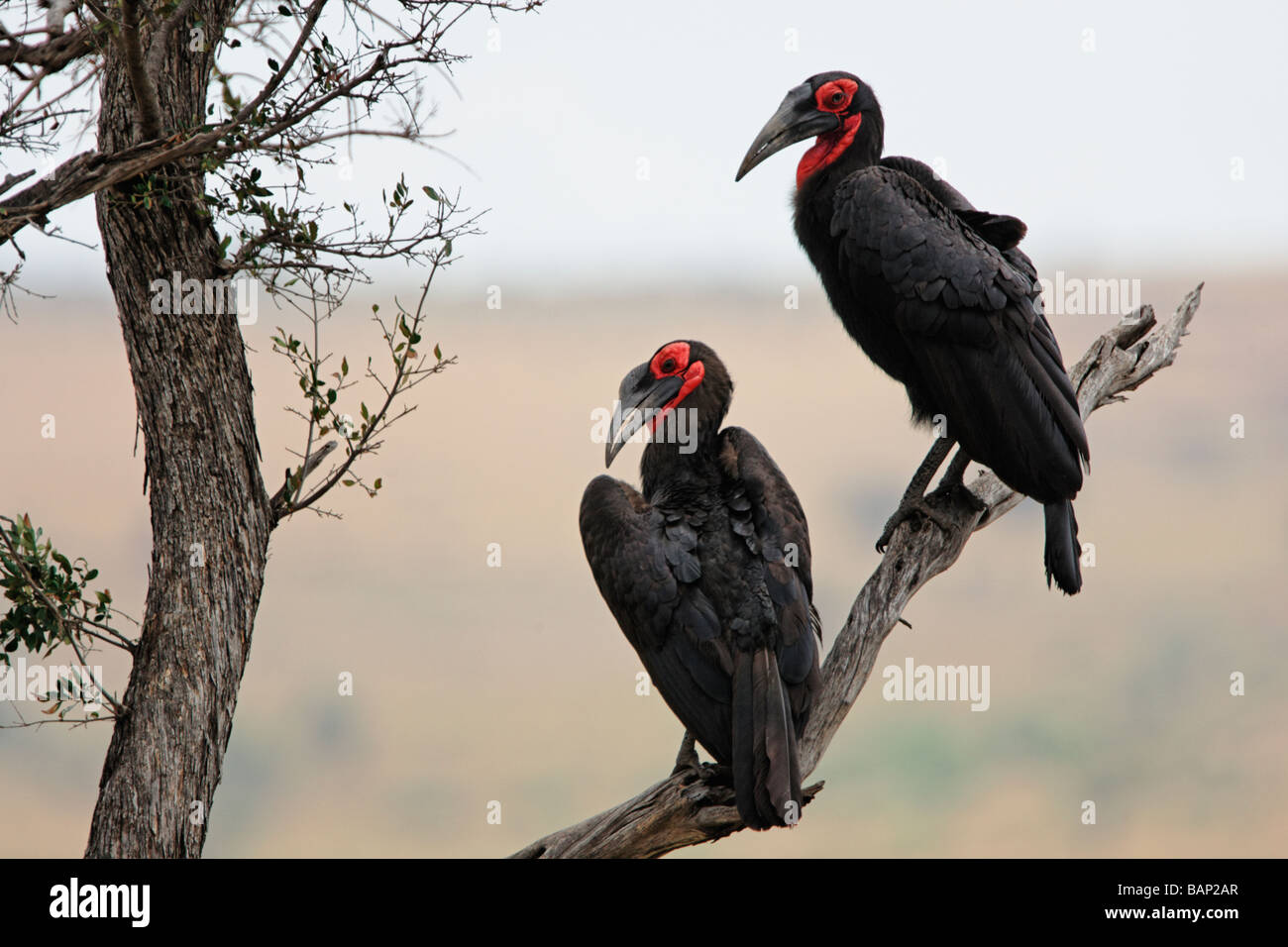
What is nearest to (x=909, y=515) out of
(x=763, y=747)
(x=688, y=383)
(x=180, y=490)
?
(x=688, y=383)

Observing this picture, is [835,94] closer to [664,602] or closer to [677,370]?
[677,370]

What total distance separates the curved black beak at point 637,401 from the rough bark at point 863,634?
3.30 ft

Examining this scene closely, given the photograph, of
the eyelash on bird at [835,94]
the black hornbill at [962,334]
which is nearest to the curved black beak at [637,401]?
the black hornbill at [962,334]

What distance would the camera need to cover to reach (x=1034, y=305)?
416cm

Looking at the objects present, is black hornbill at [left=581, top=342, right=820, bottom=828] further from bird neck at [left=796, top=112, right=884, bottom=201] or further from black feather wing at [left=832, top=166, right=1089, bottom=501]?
bird neck at [left=796, top=112, right=884, bottom=201]

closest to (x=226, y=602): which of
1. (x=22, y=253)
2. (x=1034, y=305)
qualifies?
(x=22, y=253)

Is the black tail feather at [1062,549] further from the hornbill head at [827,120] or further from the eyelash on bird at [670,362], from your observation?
the hornbill head at [827,120]

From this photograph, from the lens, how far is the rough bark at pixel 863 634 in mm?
3598

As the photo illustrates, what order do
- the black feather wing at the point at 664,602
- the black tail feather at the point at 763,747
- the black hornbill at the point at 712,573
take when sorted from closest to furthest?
1. the black tail feather at the point at 763,747
2. the black hornbill at the point at 712,573
3. the black feather wing at the point at 664,602

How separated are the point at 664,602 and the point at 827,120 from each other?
211 centimetres

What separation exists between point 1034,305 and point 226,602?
10.4 feet
